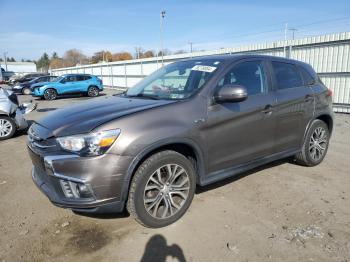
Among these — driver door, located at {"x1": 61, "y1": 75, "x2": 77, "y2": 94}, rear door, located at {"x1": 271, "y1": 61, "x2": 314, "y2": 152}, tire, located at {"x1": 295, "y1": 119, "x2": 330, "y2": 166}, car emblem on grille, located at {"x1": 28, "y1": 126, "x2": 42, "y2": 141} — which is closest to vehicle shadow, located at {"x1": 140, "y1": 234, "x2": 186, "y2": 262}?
car emblem on grille, located at {"x1": 28, "y1": 126, "x2": 42, "y2": 141}

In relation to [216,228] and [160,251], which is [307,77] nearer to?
[216,228]

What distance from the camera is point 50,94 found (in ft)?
65.4

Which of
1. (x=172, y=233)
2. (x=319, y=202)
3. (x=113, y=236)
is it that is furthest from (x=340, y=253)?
(x=113, y=236)

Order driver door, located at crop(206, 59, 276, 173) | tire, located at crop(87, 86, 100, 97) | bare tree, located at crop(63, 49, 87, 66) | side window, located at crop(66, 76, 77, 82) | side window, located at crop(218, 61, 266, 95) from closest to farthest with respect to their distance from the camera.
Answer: driver door, located at crop(206, 59, 276, 173)
side window, located at crop(218, 61, 266, 95)
side window, located at crop(66, 76, 77, 82)
tire, located at crop(87, 86, 100, 97)
bare tree, located at crop(63, 49, 87, 66)

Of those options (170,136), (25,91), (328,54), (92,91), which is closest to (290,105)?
(170,136)

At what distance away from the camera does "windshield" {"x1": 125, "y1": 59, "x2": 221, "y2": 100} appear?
12.0ft

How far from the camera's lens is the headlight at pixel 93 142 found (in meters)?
2.81

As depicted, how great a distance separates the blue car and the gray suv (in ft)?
56.9

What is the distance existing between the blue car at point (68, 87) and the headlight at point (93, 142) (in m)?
18.6

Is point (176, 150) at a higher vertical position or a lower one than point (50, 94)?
higher

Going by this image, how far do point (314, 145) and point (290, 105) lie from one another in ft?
3.57

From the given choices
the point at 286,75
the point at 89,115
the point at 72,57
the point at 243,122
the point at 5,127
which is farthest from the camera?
the point at 72,57

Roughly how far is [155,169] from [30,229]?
1.59 m

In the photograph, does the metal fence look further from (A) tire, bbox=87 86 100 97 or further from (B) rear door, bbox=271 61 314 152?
(A) tire, bbox=87 86 100 97
